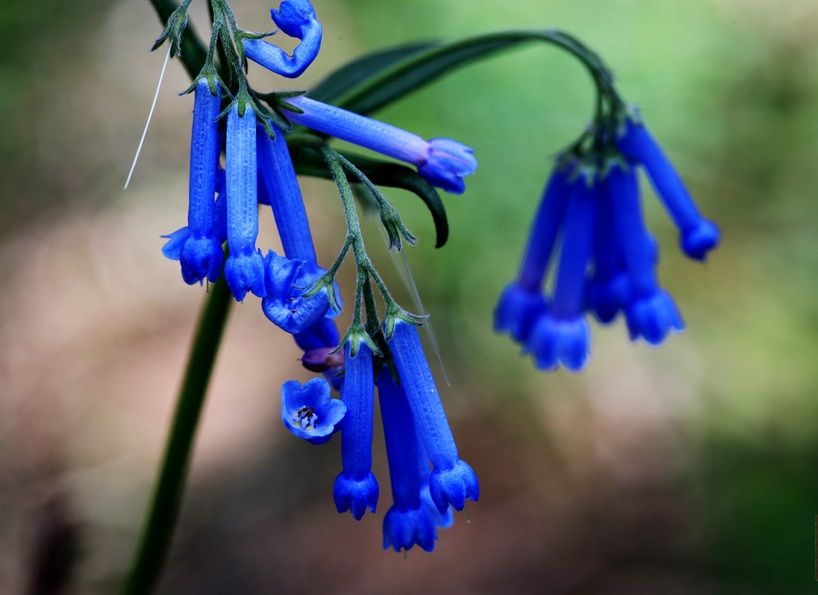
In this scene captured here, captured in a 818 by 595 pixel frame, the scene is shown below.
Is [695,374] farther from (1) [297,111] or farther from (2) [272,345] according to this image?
(1) [297,111]

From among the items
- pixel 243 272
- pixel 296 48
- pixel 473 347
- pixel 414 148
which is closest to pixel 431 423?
pixel 243 272

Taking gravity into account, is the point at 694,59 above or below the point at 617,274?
below

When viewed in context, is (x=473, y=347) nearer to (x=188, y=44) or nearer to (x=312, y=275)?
(x=188, y=44)

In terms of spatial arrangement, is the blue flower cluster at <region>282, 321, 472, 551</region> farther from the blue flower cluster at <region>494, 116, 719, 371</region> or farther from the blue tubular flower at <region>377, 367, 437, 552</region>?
the blue flower cluster at <region>494, 116, 719, 371</region>

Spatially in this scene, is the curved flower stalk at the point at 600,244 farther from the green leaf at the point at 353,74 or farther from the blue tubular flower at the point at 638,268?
the green leaf at the point at 353,74

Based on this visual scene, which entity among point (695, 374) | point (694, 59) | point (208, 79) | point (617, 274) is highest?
point (208, 79)

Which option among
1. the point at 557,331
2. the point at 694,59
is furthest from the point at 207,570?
the point at 694,59
